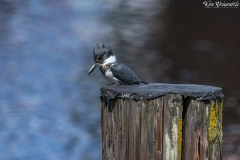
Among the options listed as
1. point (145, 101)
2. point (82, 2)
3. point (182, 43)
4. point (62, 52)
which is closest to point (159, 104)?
point (145, 101)

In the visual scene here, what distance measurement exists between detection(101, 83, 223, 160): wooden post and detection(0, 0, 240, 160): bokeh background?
3038 millimetres

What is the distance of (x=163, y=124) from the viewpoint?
2504 mm

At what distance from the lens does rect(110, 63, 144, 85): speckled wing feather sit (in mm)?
3050

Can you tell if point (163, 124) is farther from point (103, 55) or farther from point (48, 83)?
point (48, 83)

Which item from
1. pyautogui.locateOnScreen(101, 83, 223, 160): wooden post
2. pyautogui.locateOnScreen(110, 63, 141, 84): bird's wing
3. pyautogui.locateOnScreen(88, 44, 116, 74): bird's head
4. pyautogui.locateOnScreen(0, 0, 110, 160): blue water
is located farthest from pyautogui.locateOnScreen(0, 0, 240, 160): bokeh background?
pyautogui.locateOnScreen(101, 83, 223, 160): wooden post

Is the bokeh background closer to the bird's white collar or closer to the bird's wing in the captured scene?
the bird's white collar

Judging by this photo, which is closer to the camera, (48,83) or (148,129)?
(148,129)

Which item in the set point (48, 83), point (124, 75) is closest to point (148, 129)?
point (124, 75)

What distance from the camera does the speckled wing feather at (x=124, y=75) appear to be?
305 cm

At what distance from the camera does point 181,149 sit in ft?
8.35

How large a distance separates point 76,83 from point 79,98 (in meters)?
0.43

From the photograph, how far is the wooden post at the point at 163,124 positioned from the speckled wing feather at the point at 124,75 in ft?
1.47

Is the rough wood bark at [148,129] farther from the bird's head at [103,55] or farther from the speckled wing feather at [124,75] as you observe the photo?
the bird's head at [103,55]

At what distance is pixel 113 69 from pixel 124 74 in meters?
0.13
